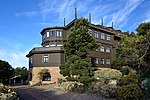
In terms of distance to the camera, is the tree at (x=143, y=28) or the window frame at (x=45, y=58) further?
the window frame at (x=45, y=58)

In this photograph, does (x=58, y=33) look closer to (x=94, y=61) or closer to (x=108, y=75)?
(x=94, y=61)

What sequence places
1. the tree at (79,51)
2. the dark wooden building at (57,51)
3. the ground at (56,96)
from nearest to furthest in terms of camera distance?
the ground at (56,96), the tree at (79,51), the dark wooden building at (57,51)

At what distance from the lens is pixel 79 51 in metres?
30.1

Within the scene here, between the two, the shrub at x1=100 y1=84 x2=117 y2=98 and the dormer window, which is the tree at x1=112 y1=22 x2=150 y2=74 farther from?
the dormer window

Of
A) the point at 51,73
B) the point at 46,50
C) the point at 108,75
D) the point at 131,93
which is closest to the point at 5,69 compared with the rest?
the point at 46,50

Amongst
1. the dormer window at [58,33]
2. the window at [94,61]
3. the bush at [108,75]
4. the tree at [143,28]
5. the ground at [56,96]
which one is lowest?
the ground at [56,96]

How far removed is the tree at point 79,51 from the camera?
28641 millimetres

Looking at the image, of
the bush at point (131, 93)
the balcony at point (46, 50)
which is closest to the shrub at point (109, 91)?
the bush at point (131, 93)

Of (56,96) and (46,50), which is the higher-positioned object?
(46,50)

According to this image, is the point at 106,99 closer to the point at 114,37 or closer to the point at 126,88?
the point at 126,88

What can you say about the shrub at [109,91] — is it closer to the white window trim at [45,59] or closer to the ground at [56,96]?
the ground at [56,96]

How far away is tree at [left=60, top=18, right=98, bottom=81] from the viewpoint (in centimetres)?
2864

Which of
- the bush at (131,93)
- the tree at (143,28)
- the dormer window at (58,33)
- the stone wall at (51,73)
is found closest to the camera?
the bush at (131,93)

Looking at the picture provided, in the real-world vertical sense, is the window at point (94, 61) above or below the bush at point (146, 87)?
above
